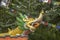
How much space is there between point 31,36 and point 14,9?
37 centimetres

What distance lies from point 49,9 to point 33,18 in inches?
8.4

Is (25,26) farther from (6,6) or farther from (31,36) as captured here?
(6,6)

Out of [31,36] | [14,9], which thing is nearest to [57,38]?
[31,36]

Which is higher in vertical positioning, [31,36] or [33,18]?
[33,18]

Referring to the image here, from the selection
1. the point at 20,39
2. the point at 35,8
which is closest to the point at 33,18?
the point at 35,8

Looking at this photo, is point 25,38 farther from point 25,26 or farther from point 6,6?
point 6,6

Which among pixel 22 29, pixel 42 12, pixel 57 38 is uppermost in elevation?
pixel 42 12

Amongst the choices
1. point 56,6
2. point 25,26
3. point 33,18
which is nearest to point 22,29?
point 25,26

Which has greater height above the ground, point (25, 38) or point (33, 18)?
point (33, 18)

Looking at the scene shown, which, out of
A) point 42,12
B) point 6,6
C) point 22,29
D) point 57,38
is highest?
point 6,6

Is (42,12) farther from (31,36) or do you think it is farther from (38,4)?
(31,36)

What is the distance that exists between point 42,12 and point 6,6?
425 millimetres

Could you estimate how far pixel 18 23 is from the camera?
6.88 feet

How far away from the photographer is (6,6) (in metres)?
2.12
